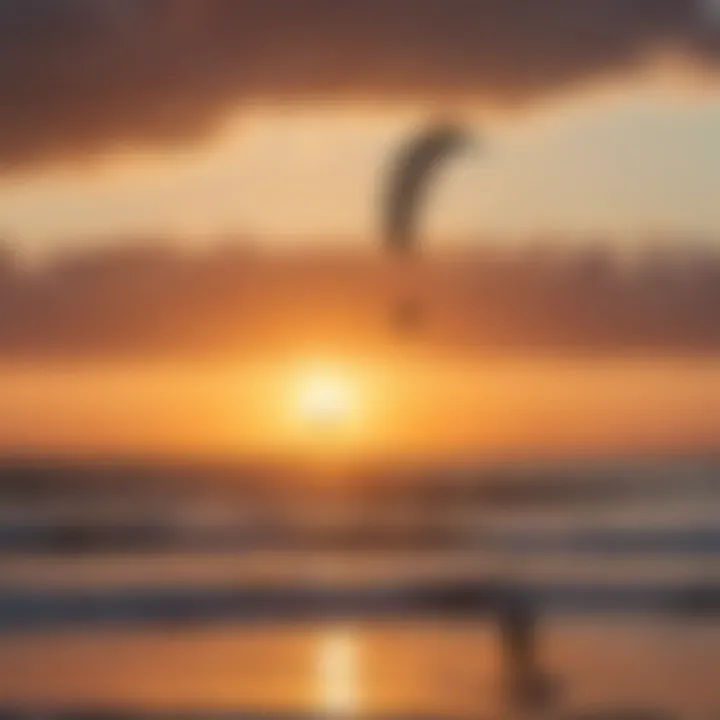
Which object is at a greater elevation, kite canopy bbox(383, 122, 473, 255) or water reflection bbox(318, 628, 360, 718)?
kite canopy bbox(383, 122, 473, 255)

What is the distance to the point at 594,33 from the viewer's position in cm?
84

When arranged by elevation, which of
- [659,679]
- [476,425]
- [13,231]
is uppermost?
[13,231]

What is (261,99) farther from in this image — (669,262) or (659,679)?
(659,679)

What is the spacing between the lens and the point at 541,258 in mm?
834

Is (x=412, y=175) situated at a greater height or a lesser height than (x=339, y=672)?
greater

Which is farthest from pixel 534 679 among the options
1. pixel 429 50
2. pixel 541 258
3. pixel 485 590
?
pixel 429 50

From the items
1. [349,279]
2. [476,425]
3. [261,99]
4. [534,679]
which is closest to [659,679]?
[534,679]

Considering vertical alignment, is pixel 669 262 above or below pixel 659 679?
above

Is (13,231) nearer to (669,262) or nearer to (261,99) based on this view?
(261,99)

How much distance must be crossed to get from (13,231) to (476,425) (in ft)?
0.93

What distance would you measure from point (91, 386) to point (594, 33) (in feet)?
1.13

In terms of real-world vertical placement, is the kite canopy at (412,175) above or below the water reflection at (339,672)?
above

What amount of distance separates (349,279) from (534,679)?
24 centimetres

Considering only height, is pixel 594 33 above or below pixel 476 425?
above
